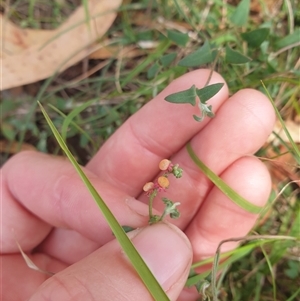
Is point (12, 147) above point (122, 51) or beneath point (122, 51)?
beneath

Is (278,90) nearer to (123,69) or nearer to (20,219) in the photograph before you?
(123,69)

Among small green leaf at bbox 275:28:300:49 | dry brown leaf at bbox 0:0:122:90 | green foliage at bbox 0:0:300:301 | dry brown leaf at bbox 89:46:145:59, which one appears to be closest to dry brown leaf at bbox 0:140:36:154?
green foliage at bbox 0:0:300:301

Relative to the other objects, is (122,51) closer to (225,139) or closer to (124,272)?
(225,139)

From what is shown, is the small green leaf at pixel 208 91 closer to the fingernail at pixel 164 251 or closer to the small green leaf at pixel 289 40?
the fingernail at pixel 164 251

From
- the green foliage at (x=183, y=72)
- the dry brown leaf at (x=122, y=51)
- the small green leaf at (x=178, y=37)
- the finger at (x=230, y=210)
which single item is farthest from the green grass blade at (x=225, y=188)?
the dry brown leaf at (x=122, y=51)

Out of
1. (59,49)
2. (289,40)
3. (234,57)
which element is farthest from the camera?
(59,49)

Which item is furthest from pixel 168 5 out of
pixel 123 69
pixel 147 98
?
pixel 147 98

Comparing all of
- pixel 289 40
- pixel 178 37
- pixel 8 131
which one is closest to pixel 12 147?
pixel 8 131
